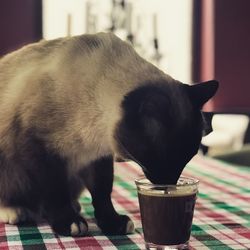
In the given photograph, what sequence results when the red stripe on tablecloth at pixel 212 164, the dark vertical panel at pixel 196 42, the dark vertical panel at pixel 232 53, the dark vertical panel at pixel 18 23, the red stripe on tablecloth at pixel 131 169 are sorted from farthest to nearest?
the dark vertical panel at pixel 196 42
the dark vertical panel at pixel 232 53
the dark vertical panel at pixel 18 23
the red stripe on tablecloth at pixel 131 169
the red stripe on tablecloth at pixel 212 164

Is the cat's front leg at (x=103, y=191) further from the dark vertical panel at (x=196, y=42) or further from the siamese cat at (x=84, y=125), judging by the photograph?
the dark vertical panel at (x=196, y=42)

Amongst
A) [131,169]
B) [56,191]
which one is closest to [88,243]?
[56,191]

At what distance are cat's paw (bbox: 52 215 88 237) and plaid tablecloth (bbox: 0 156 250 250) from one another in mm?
15

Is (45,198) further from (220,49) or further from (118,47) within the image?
(220,49)

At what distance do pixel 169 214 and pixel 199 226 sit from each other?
0.57ft

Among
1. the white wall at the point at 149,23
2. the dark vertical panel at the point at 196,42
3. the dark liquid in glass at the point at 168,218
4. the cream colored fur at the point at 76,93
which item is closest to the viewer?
the dark liquid in glass at the point at 168,218

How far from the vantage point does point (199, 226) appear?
94 centimetres

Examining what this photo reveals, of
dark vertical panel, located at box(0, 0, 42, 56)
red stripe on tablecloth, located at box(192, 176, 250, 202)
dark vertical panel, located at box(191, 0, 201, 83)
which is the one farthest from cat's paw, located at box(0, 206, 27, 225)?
dark vertical panel, located at box(191, 0, 201, 83)

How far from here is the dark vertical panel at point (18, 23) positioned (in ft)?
13.1

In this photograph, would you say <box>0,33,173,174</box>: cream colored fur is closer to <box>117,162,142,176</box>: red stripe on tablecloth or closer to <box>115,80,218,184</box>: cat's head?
<box>115,80,218,184</box>: cat's head

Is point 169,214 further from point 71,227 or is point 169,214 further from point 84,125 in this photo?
point 84,125

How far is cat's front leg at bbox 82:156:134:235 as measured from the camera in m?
0.92

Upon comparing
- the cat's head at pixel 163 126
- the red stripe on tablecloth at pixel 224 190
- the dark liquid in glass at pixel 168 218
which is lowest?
the red stripe on tablecloth at pixel 224 190

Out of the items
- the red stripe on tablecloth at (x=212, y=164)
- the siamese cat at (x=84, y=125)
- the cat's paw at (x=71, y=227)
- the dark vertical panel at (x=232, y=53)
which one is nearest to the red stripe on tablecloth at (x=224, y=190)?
the red stripe on tablecloth at (x=212, y=164)
